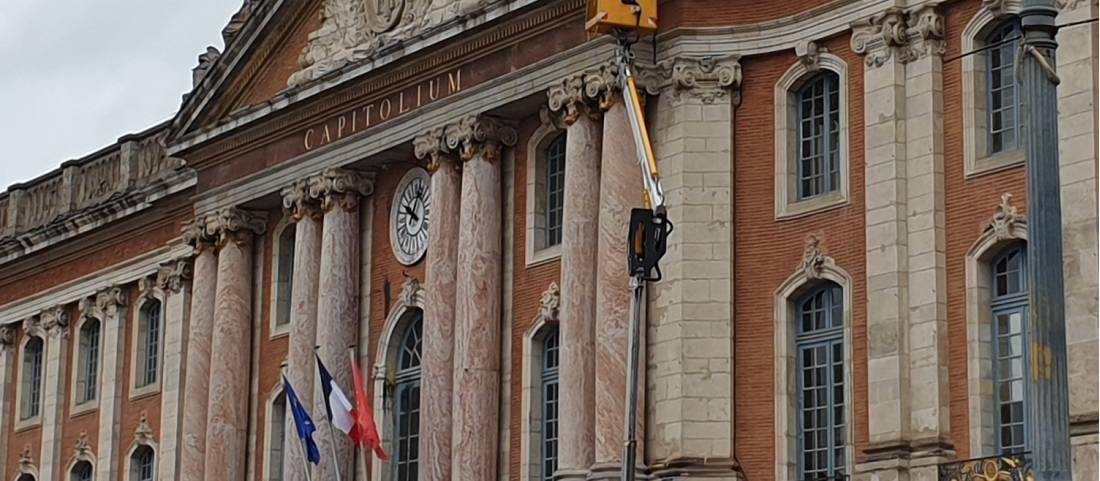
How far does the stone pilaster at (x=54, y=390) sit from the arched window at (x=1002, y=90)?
26.9 meters

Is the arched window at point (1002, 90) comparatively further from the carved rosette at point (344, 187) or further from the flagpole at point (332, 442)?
the carved rosette at point (344, 187)

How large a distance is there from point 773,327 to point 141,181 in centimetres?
2073

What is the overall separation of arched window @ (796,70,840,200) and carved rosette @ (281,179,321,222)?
36.1 feet

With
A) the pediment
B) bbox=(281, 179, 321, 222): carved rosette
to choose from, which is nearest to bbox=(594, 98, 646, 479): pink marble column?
the pediment

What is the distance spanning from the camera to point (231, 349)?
145ft

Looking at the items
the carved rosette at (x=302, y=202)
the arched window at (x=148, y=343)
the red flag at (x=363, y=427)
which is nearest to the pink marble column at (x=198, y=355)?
the carved rosette at (x=302, y=202)

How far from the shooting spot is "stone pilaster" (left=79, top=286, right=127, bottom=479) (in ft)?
165

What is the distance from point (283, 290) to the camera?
146ft

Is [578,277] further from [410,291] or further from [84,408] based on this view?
[84,408]

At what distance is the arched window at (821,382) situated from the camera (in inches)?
1315

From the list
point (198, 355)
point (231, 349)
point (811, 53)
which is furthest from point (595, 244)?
point (198, 355)

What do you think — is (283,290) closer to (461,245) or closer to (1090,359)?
(461,245)

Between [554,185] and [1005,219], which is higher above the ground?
[554,185]

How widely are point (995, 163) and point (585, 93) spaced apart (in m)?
7.16
